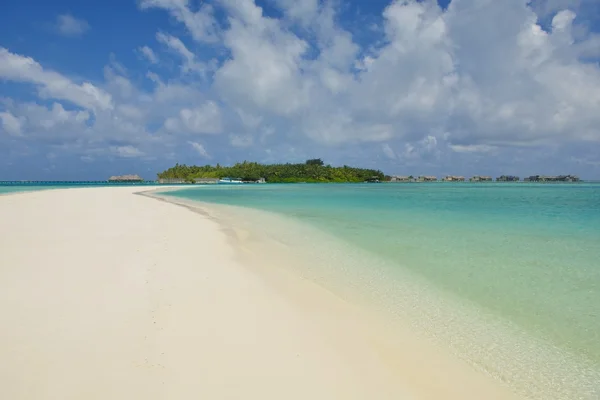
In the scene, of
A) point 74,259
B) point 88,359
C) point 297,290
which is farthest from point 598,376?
point 74,259

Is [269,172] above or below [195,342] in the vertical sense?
above

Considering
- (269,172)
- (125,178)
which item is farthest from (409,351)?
(125,178)

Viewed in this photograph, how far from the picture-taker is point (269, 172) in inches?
6083

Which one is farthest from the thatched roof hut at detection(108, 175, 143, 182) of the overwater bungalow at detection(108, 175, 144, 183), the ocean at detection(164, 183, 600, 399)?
the ocean at detection(164, 183, 600, 399)

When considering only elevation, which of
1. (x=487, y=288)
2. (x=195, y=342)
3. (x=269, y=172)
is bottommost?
(x=487, y=288)

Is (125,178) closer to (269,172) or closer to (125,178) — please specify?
(125,178)

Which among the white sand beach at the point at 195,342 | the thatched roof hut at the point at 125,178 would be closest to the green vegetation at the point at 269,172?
the thatched roof hut at the point at 125,178

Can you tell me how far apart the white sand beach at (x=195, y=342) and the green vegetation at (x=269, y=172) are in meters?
146

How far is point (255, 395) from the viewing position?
314 centimetres

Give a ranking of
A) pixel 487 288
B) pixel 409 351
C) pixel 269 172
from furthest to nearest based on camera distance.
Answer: pixel 269 172
pixel 487 288
pixel 409 351

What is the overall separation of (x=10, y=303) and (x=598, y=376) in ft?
25.2

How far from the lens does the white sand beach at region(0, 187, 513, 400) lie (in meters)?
3.27

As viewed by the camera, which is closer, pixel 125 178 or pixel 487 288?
pixel 487 288

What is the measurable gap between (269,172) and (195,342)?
15159 cm
